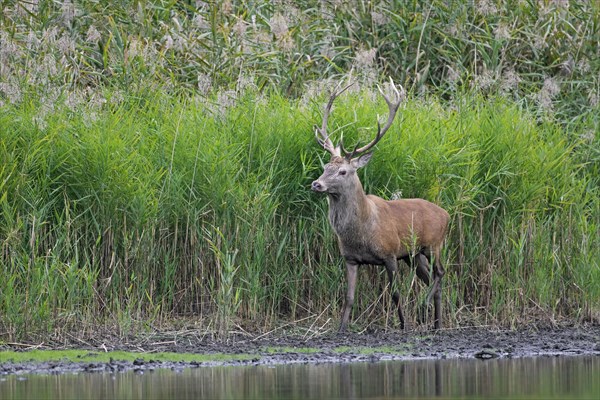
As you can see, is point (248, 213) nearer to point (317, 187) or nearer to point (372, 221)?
point (317, 187)

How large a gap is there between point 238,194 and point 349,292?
4.68ft

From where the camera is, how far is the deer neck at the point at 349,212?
1153 centimetres

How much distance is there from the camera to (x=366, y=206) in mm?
11664

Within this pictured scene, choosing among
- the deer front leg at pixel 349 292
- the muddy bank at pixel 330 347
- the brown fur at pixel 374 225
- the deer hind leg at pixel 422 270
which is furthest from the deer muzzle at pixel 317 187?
the deer hind leg at pixel 422 270

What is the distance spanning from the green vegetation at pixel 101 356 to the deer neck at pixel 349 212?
1.94m

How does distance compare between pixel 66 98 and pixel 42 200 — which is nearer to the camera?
pixel 42 200

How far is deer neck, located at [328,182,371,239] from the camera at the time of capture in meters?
11.5

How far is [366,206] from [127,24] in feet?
17.5

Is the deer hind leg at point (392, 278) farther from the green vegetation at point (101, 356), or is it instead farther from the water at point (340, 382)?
the green vegetation at point (101, 356)

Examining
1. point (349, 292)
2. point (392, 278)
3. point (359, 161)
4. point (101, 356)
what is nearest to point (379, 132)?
point (359, 161)

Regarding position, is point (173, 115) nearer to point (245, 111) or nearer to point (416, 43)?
point (245, 111)

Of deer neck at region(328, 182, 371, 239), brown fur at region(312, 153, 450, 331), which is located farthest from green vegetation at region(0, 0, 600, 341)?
deer neck at region(328, 182, 371, 239)

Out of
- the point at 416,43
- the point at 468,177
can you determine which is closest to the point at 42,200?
the point at 468,177

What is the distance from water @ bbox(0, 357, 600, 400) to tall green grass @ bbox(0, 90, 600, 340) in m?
1.60
